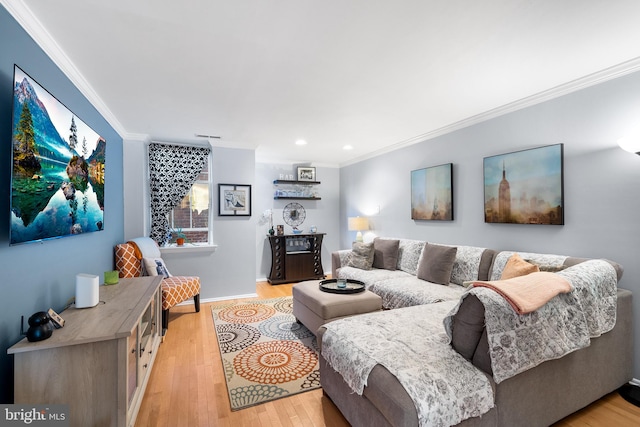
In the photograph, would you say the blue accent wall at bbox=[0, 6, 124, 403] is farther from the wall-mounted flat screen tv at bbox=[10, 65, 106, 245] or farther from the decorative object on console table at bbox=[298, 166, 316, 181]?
the decorative object on console table at bbox=[298, 166, 316, 181]

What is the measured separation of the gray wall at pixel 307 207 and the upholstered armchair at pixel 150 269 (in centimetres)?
195

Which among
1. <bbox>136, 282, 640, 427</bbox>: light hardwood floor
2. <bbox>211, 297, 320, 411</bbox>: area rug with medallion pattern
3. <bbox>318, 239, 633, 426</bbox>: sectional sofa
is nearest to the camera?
<bbox>318, 239, 633, 426</bbox>: sectional sofa

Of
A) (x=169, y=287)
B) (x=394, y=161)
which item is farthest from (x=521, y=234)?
(x=169, y=287)

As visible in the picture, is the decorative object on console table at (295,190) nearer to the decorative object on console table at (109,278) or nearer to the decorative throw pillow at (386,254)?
the decorative throw pillow at (386,254)

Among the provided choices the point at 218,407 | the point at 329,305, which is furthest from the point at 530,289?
the point at 218,407

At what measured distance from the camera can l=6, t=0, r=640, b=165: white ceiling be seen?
1.57 metres

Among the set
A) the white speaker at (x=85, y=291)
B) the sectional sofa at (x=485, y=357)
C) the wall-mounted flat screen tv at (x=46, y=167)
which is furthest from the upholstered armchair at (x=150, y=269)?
the sectional sofa at (x=485, y=357)

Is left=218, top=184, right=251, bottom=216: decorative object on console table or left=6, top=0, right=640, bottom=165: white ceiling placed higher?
left=6, top=0, right=640, bottom=165: white ceiling

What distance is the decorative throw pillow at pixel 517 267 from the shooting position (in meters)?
2.36

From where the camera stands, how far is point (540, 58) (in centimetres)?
211

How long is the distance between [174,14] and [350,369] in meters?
2.23

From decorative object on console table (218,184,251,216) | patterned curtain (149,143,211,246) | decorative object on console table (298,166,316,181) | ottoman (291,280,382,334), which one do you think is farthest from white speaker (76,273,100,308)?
decorative object on console table (298,166,316,181)

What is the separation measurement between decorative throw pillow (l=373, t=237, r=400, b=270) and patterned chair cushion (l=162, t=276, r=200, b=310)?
100 inches

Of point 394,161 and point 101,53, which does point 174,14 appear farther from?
point 394,161
